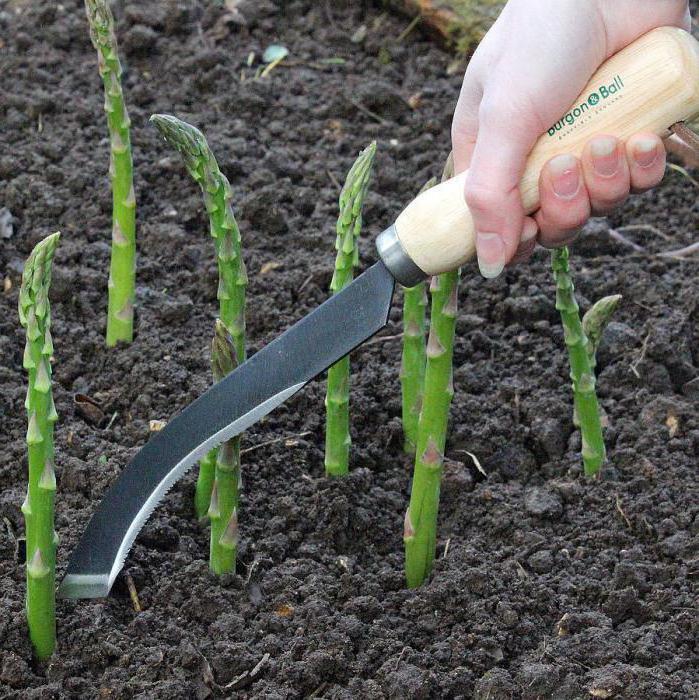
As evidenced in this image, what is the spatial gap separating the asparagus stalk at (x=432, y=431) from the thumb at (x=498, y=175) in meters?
0.17

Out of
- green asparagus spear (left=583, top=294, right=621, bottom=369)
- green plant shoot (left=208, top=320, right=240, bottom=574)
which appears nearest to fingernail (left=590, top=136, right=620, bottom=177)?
green asparagus spear (left=583, top=294, right=621, bottom=369)

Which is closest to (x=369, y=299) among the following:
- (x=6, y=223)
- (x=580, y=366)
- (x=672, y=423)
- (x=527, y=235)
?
(x=527, y=235)

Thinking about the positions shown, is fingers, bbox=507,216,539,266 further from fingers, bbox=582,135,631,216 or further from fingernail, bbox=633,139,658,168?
fingernail, bbox=633,139,658,168

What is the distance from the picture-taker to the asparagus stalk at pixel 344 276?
229 cm

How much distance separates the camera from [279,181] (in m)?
3.39

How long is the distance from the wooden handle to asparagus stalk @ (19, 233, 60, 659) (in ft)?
2.01

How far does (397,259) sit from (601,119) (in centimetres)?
40

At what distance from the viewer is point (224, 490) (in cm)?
223

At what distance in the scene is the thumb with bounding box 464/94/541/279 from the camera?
Result: 1.91 meters

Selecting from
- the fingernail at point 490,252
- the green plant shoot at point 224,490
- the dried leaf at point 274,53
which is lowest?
the green plant shoot at point 224,490

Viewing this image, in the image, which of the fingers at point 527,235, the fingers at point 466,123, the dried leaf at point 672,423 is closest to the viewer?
the fingers at point 527,235

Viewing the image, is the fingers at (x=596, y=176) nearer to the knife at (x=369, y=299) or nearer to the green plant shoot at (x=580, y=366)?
the knife at (x=369, y=299)

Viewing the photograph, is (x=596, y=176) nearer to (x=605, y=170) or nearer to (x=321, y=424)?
(x=605, y=170)

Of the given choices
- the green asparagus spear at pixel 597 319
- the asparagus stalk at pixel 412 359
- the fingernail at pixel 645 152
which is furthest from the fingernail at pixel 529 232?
the green asparagus spear at pixel 597 319
